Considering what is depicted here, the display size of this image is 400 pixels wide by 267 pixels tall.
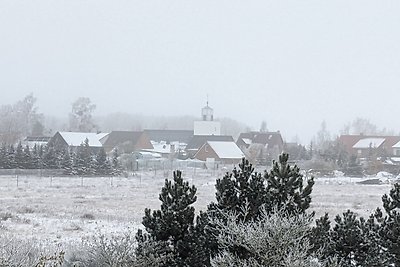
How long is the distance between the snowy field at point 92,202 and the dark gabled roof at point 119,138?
123 ft

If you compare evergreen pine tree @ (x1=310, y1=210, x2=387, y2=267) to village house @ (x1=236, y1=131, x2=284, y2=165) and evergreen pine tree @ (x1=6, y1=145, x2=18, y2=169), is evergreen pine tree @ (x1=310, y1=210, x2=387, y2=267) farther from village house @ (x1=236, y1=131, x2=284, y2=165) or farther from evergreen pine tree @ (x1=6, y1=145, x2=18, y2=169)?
village house @ (x1=236, y1=131, x2=284, y2=165)

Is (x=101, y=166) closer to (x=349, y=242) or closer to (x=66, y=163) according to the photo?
(x=66, y=163)

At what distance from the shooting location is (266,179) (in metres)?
12.1

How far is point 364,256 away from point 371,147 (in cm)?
7541

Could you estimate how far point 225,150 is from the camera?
265ft

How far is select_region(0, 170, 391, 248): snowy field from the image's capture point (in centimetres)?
2258

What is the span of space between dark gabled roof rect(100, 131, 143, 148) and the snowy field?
37.5 metres

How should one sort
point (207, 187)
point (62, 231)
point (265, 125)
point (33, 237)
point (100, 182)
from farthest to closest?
1. point (265, 125)
2. point (100, 182)
3. point (207, 187)
4. point (62, 231)
5. point (33, 237)

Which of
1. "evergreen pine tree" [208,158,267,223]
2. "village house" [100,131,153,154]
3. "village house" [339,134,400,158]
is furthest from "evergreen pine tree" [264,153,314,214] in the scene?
"village house" [100,131,153,154]

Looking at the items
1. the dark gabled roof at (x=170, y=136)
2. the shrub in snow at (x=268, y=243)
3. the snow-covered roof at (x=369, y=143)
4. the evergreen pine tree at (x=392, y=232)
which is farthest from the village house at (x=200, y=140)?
the shrub in snow at (x=268, y=243)

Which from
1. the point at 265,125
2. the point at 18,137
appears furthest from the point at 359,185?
the point at 265,125

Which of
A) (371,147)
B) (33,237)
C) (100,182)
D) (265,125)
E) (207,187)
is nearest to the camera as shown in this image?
(33,237)

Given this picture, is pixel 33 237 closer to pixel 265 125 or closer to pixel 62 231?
pixel 62 231

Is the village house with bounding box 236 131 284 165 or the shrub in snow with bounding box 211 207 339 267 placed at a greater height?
the village house with bounding box 236 131 284 165
